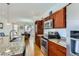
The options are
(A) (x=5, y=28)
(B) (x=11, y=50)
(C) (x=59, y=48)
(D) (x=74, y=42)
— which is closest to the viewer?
(D) (x=74, y=42)

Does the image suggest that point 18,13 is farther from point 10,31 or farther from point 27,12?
point 10,31

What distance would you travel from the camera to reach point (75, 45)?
1.55 meters

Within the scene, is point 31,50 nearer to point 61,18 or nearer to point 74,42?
point 61,18

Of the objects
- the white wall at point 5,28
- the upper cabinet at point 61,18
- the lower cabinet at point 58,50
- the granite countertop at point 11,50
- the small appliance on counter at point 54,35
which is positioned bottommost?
the lower cabinet at point 58,50

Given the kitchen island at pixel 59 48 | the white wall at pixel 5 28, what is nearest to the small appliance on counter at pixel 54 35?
the kitchen island at pixel 59 48

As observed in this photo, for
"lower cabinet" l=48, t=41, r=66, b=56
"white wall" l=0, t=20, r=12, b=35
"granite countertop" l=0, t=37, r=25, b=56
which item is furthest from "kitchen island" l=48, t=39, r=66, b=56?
"white wall" l=0, t=20, r=12, b=35

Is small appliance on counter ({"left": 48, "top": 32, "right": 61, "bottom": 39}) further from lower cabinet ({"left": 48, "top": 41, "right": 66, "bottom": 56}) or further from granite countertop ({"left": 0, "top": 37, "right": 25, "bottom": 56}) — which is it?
granite countertop ({"left": 0, "top": 37, "right": 25, "bottom": 56})

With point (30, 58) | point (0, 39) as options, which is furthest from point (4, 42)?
point (30, 58)

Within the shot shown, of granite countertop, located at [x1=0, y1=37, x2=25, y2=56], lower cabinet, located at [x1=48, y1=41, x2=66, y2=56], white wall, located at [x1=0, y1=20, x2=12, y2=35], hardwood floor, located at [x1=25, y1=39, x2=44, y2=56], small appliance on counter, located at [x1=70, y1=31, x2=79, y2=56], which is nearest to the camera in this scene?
small appliance on counter, located at [x1=70, y1=31, x2=79, y2=56]

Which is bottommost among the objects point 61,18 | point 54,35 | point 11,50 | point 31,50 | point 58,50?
point 31,50

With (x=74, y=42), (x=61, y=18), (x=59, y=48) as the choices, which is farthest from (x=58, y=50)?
(x=74, y=42)

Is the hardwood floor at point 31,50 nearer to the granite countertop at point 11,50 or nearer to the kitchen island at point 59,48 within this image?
the kitchen island at point 59,48

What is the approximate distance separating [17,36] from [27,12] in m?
0.60

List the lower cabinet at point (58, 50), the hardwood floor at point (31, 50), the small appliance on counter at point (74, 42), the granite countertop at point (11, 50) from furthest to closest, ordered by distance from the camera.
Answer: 1. the hardwood floor at point (31, 50)
2. the lower cabinet at point (58, 50)
3. the granite countertop at point (11, 50)
4. the small appliance on counter at point (74, 42)
